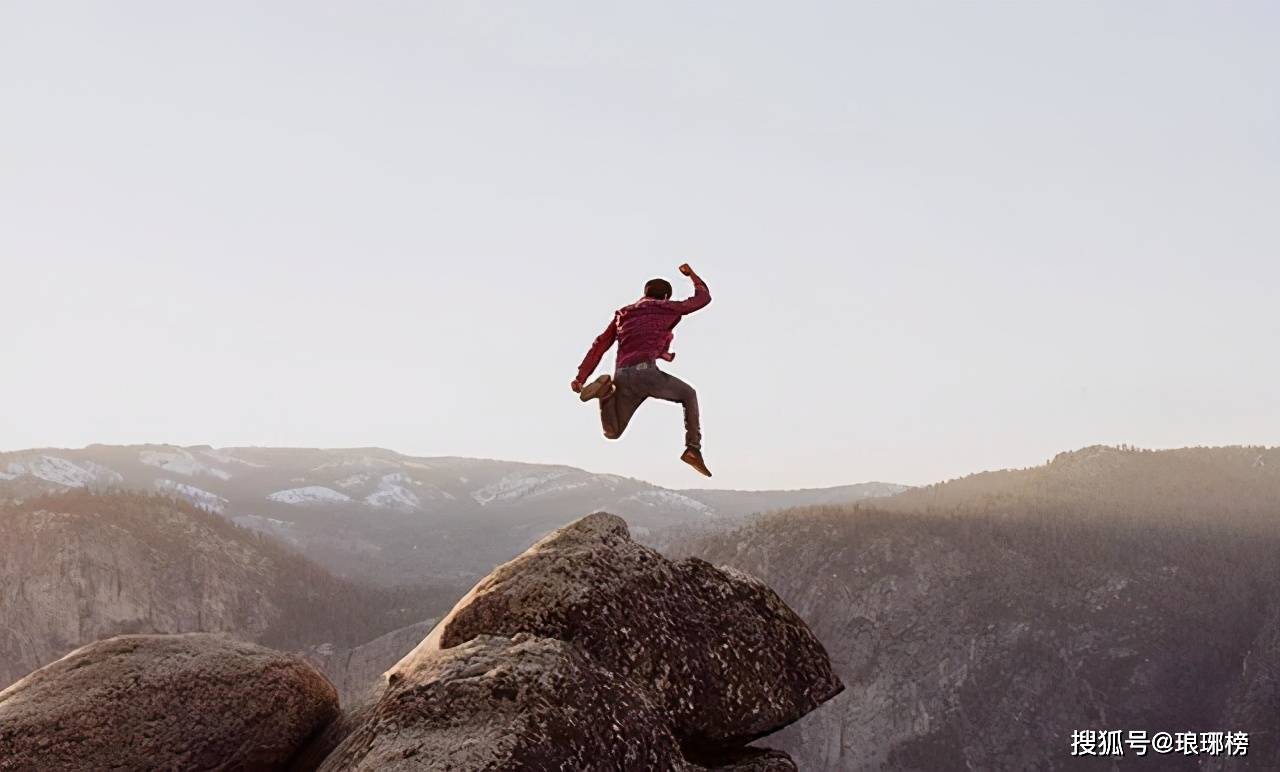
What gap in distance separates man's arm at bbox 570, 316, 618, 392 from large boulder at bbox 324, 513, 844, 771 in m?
2.47

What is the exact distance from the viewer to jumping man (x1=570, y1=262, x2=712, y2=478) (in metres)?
15.1

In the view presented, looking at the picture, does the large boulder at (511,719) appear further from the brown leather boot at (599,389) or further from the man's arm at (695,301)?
the man's arm at (695,301)

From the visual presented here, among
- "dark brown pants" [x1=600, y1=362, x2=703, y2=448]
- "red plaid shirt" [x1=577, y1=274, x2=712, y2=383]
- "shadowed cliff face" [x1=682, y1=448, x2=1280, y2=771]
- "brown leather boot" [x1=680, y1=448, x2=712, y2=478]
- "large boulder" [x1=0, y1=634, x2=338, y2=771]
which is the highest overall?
"red plaid shirt" [x1=577, y1=274, x2=712, y2=383]

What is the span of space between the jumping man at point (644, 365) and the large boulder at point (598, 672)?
6.12 ft

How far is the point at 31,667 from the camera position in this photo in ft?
384

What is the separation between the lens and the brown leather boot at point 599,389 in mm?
15430

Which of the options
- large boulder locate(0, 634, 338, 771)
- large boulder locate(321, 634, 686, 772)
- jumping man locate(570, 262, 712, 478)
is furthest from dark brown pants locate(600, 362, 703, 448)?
large boulder locate(0, 634, 338, 771)

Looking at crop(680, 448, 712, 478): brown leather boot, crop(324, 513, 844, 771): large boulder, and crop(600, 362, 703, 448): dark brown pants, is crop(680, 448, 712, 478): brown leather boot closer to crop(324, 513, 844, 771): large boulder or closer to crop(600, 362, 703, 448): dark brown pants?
crop(600, 362, 703, 448): dark brown pants

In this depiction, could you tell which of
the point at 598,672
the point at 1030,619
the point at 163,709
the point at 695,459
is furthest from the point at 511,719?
the point at 1030,619

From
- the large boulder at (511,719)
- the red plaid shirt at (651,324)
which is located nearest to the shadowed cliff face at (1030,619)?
the red plaid shirt at (651,324)

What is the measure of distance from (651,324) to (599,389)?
1.30m

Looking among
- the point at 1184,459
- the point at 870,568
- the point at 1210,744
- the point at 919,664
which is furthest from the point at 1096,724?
the point at 1184,459

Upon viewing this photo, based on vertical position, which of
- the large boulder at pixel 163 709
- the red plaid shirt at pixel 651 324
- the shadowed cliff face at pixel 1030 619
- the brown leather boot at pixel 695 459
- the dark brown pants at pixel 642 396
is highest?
the red plaid shirt at pixel 651 324

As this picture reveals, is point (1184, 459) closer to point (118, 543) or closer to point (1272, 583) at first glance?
point (1272, 583)
